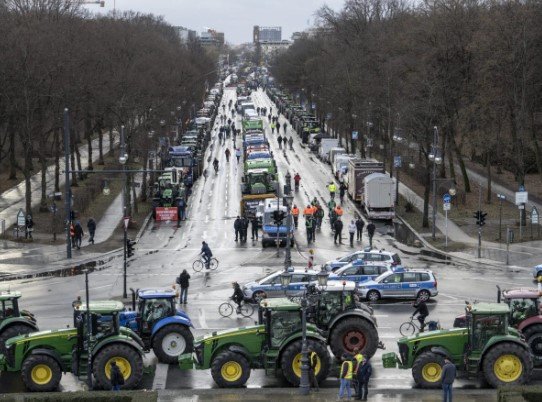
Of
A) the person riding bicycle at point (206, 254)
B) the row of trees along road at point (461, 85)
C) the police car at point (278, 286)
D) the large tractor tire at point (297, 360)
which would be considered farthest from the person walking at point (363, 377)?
the row of trees along road at point (461, 85)

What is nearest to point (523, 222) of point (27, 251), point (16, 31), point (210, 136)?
point (27, 251)

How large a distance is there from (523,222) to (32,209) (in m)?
31.3

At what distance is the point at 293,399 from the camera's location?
28922 mm

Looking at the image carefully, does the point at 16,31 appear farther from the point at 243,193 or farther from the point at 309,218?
the point at 309,218

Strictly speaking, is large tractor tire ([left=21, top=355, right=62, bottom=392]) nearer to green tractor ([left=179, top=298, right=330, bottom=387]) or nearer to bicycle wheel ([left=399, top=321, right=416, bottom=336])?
green tractor ([left=179, top=298, right=330, bottom=387])

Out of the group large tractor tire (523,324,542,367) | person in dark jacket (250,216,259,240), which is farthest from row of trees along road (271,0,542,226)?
large tractor tire (523,324,542,367)

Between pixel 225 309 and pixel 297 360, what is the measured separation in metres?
11.6

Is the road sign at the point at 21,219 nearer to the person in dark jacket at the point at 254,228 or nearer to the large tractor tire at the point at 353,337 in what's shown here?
the person in dark jacket at the point at 254,228

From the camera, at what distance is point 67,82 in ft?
248

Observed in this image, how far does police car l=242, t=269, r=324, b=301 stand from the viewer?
43.5 meters

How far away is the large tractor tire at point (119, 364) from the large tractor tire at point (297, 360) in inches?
155

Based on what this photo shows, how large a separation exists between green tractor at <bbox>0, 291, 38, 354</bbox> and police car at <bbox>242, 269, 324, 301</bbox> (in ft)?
39.0

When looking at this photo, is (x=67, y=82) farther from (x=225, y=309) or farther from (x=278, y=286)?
(x=225, y=309)

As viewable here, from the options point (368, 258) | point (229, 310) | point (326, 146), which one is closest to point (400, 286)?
point (368, 258)
